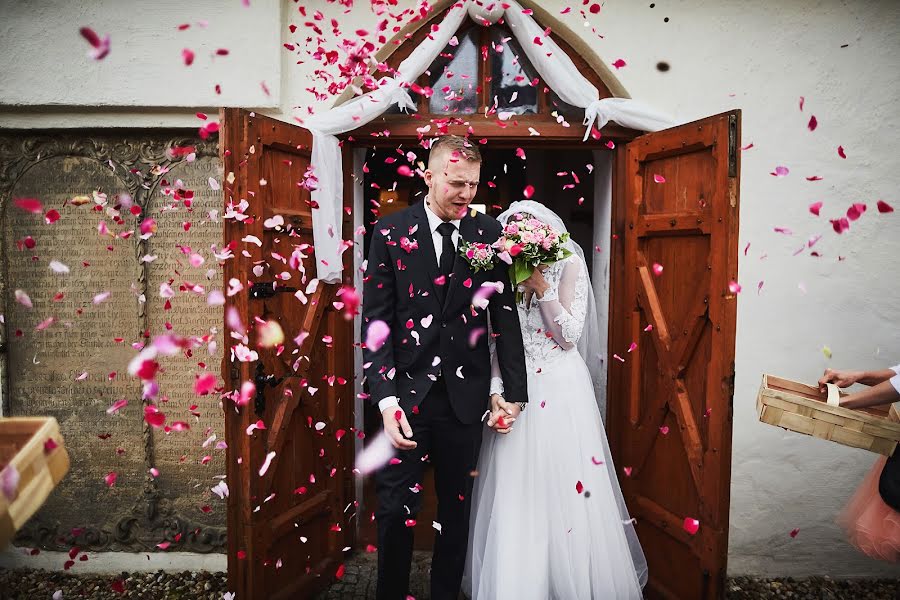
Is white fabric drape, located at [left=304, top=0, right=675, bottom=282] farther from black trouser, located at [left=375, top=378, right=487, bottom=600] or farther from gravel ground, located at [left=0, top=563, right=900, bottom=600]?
gravel ground, located at [left=0, top=563, right=900, bottom=600]

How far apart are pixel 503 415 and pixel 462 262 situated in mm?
806

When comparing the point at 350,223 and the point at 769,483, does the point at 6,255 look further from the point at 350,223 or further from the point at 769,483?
the point at 769,483

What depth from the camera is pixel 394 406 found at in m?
2.65

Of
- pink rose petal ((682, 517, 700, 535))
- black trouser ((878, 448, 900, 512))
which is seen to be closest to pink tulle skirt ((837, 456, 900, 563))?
black trouser ((878, 448, 900, 512))

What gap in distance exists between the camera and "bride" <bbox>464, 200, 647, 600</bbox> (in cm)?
294

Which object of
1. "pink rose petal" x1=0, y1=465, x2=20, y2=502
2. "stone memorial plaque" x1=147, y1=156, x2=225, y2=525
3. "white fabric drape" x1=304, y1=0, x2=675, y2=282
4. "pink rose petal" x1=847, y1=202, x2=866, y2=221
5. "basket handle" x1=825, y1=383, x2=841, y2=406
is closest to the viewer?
"pink rose petal" x1=0, y1=465, x2=20, y2=502

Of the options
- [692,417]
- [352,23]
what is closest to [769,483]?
[692,417]

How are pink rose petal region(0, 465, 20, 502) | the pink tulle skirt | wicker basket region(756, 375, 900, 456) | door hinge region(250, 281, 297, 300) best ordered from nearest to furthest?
pink rose petal region(0, 465, 20, 502)
wicker basket region(756, 375, 900, 456)
the pink tulle skirt
door hinge region(250, 281, 297, 300)

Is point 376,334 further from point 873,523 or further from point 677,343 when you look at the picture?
point 873,523

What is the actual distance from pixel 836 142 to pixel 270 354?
3816mm

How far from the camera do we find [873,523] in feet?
8.64

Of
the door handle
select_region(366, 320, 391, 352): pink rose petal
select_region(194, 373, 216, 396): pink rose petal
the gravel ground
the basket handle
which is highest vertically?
select_region(366, 320, 391, 352): pink rose petal

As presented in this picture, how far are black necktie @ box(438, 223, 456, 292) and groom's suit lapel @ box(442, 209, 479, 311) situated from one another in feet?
0.10

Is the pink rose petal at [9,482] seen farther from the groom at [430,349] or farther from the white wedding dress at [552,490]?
the white wedding dress at [552,490]
